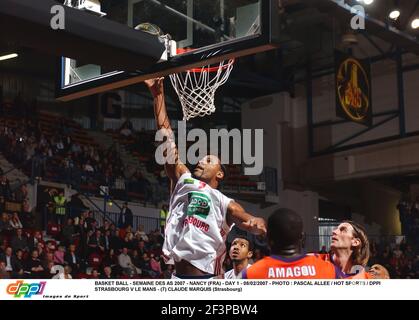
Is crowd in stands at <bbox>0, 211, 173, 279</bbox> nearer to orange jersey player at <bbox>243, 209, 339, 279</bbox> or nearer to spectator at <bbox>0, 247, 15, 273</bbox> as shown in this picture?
spectator at <bbox>0, 247, 15, 273</bbox>

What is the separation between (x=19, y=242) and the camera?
1099 cm

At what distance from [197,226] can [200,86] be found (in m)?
1.81

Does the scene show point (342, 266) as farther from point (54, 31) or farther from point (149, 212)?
point (149, 212)

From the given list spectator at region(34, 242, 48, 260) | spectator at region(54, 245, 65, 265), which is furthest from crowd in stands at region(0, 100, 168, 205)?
spectator at region(34, 242, 48, 260)

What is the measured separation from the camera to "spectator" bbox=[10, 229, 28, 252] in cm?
1090

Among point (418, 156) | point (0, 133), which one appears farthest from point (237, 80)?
point (0, 133)

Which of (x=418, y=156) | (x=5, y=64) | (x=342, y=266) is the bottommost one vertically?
(x=342, y=266)

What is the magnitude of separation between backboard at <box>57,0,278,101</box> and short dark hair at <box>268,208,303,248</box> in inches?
78.4

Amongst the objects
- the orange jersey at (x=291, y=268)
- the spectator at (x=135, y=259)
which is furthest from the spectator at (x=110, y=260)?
the orange jersey at (x=291, y=268)

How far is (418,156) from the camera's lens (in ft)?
51.5

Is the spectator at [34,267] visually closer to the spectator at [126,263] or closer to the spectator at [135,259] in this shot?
the spectator at [126,263]

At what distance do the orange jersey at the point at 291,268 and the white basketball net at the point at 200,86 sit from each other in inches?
122
